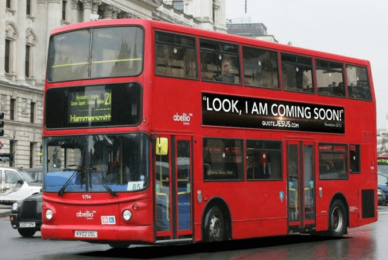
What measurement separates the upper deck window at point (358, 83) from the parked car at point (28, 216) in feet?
24.9

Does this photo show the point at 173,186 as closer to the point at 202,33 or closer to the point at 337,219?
the point at 202,33

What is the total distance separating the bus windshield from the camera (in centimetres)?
1565

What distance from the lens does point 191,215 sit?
1662 centimetres

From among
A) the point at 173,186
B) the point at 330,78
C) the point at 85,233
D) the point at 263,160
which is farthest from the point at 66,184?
the point at 330,78

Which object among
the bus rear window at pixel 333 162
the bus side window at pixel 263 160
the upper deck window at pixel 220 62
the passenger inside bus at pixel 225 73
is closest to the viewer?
the upper deck window at pixel 220 62

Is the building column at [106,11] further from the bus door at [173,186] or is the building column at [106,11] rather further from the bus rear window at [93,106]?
the bus door at [173,186]

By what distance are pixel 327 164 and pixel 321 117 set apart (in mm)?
1122

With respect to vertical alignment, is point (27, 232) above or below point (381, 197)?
below

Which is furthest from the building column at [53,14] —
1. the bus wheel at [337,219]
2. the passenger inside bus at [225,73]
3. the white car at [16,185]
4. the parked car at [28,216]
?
the passenger inside bus at [225,73]

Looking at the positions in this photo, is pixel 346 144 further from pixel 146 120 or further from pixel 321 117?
pixel 146 120

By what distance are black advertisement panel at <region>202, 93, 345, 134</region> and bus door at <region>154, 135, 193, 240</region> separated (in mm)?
885

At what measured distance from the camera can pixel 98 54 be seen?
52.9 feet

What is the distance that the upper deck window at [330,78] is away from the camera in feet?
67.4

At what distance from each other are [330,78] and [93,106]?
690 cm
